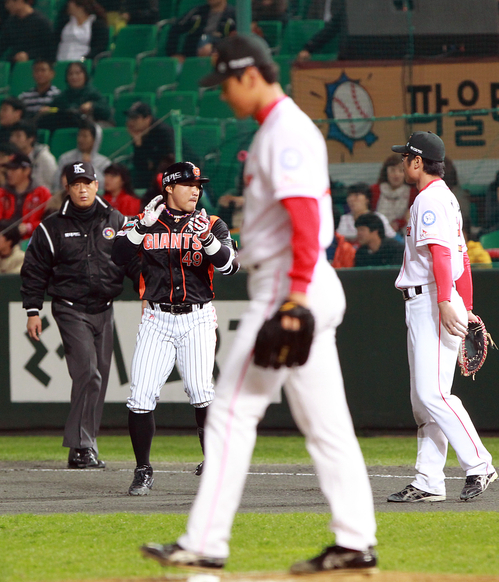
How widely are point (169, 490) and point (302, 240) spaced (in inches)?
144

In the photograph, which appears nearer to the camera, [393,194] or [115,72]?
[393,194]

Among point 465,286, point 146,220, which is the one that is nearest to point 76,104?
point 146,220

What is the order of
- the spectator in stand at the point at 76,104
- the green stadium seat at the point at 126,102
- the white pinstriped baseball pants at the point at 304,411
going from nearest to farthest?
the white pinstriped baseball pants at the point at 304,411, the spectator in stand at the point at 76,104, the green stadium seat at the point at 126,102

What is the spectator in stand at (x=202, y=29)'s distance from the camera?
15.0 m

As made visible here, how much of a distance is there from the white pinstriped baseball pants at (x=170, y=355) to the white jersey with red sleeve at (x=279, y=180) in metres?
2.83

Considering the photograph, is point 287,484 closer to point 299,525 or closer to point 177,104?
point 299,525

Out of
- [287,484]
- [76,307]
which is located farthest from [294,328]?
[76,307]

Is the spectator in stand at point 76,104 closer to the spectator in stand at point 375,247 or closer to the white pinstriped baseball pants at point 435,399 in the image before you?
the spectator in stand at point 375,247

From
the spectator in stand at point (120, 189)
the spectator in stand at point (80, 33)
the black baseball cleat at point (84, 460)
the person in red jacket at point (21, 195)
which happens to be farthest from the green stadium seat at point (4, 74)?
the black baseball cleat at point (84, 460)

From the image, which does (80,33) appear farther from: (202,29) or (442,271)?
(442,271)

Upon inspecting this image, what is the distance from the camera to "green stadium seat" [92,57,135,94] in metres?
16.2

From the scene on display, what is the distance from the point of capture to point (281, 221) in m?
3.50

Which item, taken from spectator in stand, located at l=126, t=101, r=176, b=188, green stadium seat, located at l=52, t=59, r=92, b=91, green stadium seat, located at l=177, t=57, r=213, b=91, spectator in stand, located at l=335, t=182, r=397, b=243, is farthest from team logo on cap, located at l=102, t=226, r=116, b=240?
green stadium seat, located at l=52, t=59, r=92, b=91

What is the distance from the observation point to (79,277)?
7973 millimetres
